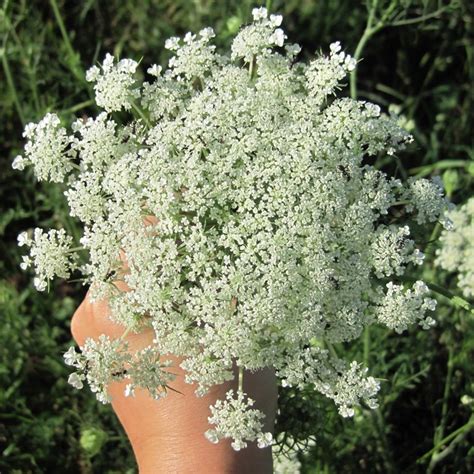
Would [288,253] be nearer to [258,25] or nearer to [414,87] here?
[258,25]

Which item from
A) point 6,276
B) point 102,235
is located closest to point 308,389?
point 102,235

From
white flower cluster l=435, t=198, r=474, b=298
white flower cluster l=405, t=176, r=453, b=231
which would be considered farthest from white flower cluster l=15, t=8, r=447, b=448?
white flower cluster l=435, t=198, r=474, b=298

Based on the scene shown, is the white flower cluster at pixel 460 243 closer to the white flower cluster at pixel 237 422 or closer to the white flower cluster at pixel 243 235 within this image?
the white flower cluster at pixel 243 235

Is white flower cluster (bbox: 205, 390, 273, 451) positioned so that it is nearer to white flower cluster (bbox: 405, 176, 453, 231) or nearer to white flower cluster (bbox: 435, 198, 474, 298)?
white flower cluster (bbox: 405, 176, 453, 231)

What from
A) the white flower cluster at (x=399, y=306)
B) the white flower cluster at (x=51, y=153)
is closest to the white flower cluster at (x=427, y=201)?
the white flower cluster at (x=399, y=306)

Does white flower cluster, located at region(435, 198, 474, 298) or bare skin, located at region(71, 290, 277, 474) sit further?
white flower cluster, located at region(435, 198, 474, 298)

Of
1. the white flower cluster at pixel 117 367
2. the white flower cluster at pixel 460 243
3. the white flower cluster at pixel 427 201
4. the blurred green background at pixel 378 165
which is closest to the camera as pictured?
the white flower cluster at pixel 117 367
